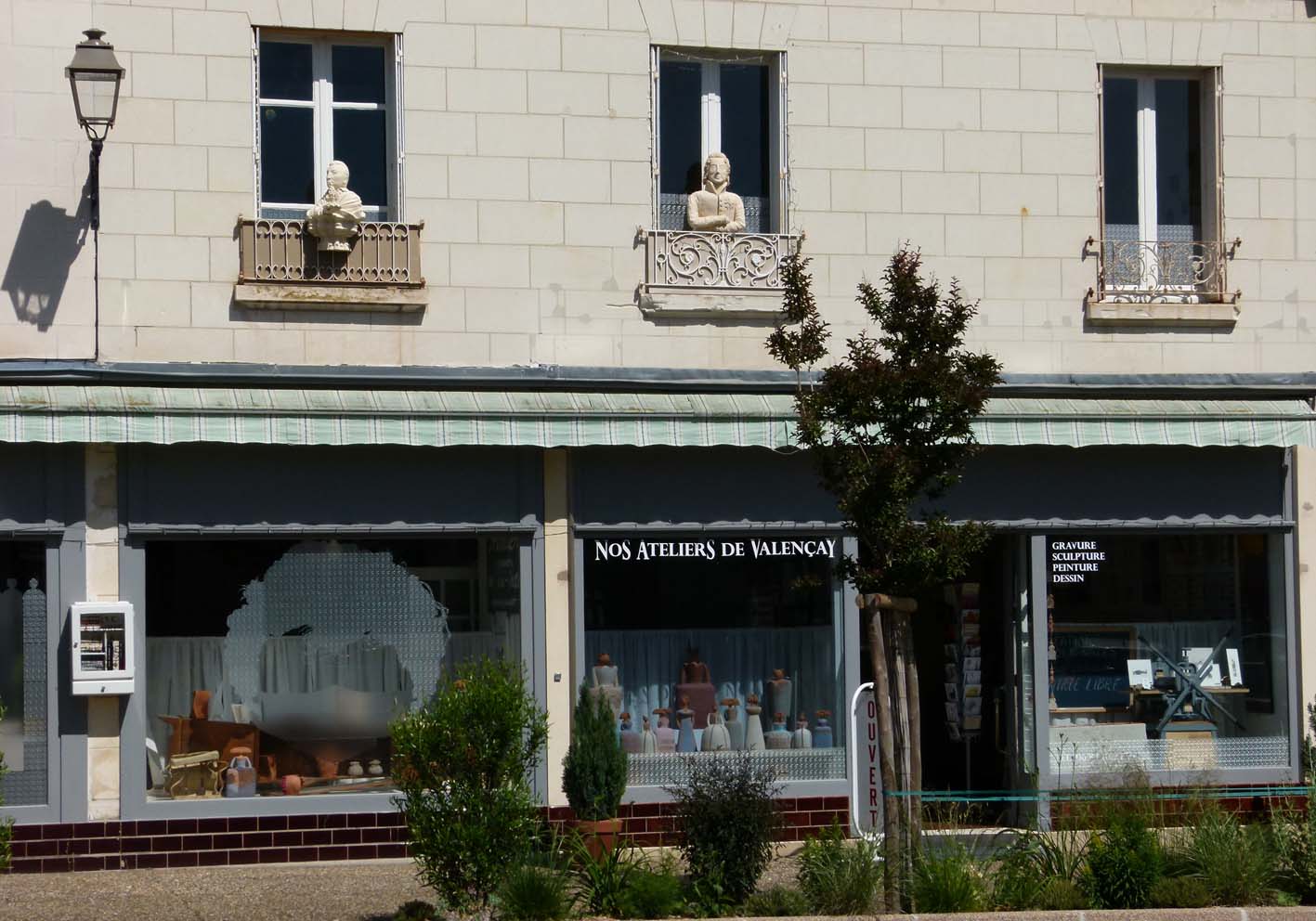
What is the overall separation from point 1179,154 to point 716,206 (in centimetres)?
374

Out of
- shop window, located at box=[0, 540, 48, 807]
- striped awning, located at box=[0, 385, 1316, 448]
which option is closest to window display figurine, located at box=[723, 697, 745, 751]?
striped awning, located at box=[0, 385, 1316, 448]

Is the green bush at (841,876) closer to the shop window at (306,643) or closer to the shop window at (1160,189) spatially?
the shop window at (306,643)

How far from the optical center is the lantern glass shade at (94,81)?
1167 centimetres

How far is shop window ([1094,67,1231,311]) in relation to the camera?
13672mm

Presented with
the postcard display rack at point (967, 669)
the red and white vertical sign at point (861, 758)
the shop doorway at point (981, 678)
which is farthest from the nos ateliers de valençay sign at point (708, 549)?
the postcard display rack at point (967, 669)

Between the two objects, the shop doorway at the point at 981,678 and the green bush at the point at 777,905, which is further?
the shop doorway at the point at 981,678

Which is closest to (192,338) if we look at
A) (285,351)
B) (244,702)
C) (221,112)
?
(285,351)

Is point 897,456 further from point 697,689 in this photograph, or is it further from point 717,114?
point 717,114

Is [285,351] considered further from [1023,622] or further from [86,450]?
[1023,622]

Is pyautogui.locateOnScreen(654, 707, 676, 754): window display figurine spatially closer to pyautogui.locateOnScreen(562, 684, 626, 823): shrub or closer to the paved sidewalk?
pyautogui.locateOnScreen(562, 684, 626, 823): shrub

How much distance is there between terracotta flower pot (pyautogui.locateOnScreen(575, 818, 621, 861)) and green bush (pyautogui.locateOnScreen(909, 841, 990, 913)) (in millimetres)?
2284

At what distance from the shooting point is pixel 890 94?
13312 mm

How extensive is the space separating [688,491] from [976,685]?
3.53 meters

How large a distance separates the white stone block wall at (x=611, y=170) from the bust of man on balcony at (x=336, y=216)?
1.39 feet
